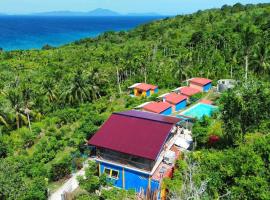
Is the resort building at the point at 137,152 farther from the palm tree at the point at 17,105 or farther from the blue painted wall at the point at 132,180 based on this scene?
→ the palm tree at the point at 17,105

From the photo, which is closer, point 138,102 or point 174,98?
point 174,98

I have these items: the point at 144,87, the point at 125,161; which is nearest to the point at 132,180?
the point at 125,161

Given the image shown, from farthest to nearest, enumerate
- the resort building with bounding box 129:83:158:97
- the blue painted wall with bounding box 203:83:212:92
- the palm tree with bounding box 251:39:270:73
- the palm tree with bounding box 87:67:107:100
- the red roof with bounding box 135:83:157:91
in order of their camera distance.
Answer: the palm tree with bounding box 87:67:107:100 → the red roof with bounding box 135:83:157:91 → the resort building with bounding box 129:83:158:97 → the blue painted wall with bounding box 203:83:212:92 → the palm tree with bounding box 251:39:270:73

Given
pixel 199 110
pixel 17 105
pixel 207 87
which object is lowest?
pixel 199 110

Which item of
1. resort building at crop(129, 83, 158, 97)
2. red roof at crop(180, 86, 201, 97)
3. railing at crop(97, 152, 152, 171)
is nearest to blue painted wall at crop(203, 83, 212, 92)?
red roof at crop(180, 86, 201, 97)

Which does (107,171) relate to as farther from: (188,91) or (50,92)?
(50,92)

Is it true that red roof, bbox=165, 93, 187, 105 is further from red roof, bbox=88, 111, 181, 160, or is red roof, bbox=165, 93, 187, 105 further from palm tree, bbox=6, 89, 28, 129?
palm tree, bbox=6, 89, 28, 129

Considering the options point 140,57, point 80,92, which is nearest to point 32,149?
point 80,92
